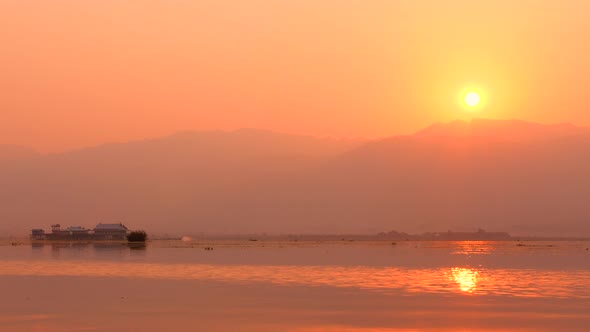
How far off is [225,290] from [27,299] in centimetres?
1373

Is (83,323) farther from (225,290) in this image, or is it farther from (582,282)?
(582,282)

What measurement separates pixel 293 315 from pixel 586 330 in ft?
47.9

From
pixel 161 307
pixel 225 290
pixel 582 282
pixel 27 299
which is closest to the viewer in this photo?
pixel 161 307

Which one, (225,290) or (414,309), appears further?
(225,290)

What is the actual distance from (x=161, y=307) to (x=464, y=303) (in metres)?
18.1

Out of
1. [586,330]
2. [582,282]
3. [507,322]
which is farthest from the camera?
[582,282]

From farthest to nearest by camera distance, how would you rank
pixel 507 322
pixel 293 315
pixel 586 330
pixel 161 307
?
1. pixel 161 307
2. pixel 293 315
3. pixel 507 322
4. pixel 586 330

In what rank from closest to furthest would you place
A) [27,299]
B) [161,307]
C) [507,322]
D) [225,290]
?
[507,322]
[161,307]
[27,299]
[225,290]

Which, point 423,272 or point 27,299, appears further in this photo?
point 423,272

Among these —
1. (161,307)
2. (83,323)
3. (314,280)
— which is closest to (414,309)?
(161,307)

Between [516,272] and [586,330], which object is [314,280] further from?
[586,330]

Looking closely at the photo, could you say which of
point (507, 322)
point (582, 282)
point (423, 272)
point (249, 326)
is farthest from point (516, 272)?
point (249, 326)

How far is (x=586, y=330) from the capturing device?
37688mm

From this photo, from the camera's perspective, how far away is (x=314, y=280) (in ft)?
223
